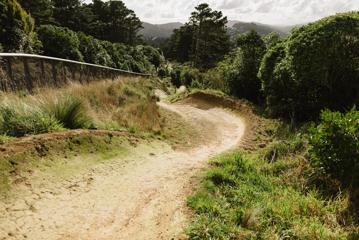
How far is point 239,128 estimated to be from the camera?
1171 centimetres

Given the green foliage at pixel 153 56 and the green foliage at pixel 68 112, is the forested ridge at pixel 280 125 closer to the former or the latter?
the green foliage at pixel 68 112

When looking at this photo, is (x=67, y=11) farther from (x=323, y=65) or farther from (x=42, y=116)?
(x=42, y=116)

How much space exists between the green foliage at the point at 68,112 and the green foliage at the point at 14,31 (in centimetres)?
892

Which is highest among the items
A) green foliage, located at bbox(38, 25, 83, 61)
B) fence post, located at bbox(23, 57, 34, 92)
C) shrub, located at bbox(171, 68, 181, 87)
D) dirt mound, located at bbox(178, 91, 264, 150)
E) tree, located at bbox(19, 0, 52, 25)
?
tree, located at bbox(19, 0, 52, 25)

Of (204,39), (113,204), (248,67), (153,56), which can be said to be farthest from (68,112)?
(204,39)

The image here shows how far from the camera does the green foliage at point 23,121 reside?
5.92m

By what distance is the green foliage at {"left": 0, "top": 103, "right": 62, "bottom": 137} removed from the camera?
592 cm

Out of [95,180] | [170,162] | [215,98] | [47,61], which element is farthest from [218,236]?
[215,98]

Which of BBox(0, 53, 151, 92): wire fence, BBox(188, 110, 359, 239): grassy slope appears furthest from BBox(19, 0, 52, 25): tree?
BBox(188, 110, 359, 239): grassy slope

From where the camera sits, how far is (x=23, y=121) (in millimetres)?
6098

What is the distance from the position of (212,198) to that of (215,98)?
11415 millimetres

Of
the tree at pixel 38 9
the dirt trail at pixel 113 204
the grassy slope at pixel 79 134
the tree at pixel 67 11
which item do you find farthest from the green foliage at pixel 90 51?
the tree at pixel 67 11

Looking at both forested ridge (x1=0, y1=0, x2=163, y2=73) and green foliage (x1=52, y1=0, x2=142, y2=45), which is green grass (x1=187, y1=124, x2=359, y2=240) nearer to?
forested ridge (x1=0, y1=0, x2=163, y2=73)

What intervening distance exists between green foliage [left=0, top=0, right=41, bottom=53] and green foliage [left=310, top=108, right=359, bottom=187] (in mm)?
13062
